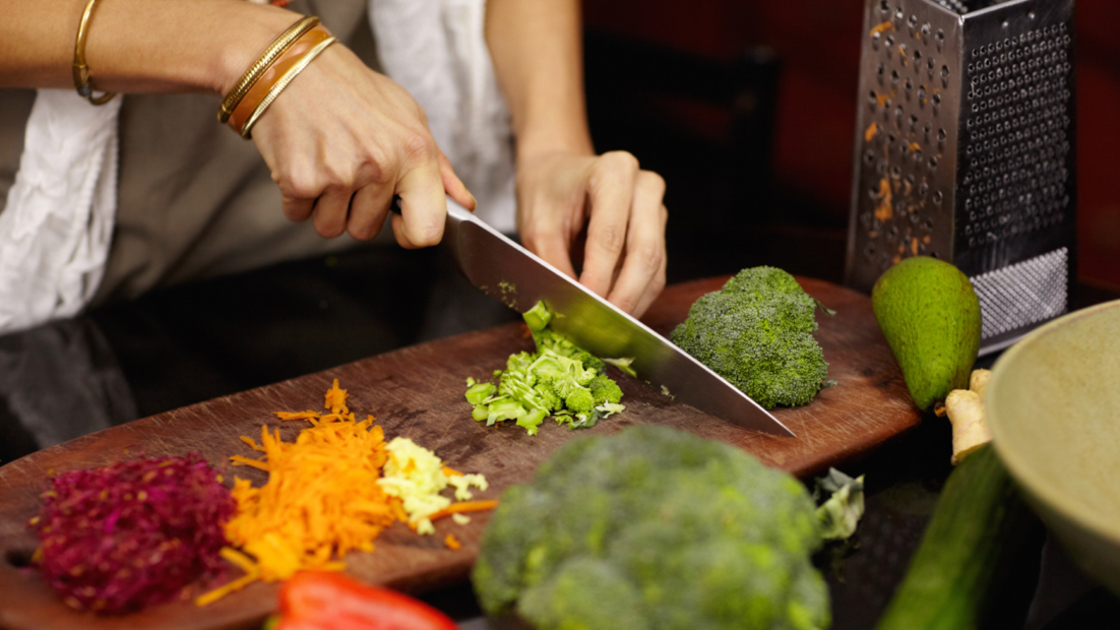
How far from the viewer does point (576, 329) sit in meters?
1.48

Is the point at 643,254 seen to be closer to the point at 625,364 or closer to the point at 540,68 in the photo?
the point at 625,364

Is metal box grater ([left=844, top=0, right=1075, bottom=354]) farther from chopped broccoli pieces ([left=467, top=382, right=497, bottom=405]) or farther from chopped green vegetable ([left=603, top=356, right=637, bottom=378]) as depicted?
chopped broccoli pieces ([left=467, top=382, right=497, bottom=405])

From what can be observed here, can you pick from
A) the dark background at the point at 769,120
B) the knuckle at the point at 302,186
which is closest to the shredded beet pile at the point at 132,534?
the knuckle at the point at 302,186

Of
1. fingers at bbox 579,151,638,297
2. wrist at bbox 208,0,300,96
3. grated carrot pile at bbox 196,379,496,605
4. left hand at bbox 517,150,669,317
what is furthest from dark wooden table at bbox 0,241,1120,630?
wrist at bbox 208,0,300,96

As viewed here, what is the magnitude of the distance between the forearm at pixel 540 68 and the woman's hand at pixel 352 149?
0.55 metres

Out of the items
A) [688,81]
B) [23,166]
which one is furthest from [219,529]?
[688,81]

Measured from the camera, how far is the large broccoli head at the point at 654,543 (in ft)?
2.37

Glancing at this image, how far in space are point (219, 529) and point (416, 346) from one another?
64cm

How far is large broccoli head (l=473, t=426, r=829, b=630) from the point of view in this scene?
722 mm

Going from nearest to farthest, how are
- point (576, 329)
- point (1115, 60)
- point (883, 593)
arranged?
point (883, 593)
point (576, 329)
point (1115, 60)

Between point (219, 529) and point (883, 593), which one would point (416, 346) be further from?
point (883, 593)

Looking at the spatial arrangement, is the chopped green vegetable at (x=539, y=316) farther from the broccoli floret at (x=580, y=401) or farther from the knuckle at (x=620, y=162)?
the knuckle at (x=620, y=162)

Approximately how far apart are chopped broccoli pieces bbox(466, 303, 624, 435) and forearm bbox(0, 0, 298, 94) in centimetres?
68

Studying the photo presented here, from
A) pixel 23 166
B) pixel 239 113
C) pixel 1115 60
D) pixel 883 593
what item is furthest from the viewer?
pixel 1115 60
